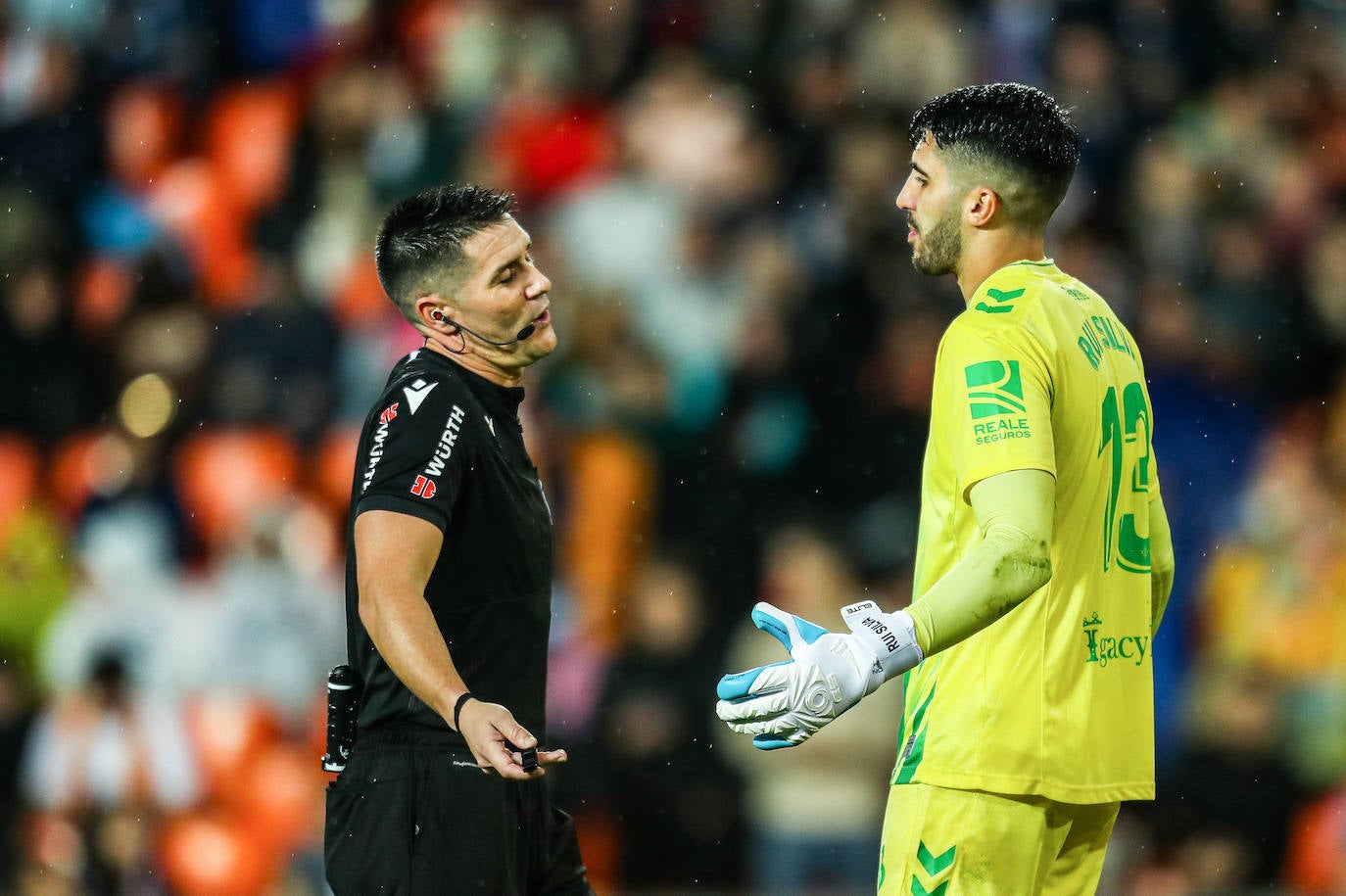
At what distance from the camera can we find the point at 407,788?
378cm

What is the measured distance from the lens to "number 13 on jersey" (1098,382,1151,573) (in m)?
3.51

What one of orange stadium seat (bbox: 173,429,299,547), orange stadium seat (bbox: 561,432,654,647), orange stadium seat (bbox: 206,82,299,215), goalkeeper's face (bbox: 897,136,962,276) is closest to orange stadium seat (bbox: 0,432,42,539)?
orange stadium seat (bbox: 173,429,299,547)

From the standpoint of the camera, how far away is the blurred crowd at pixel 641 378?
739cm

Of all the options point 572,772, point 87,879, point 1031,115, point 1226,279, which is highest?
point 1226,279

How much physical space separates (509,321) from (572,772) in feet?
11.5

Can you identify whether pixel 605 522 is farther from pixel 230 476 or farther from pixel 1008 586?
pixel 1008 586

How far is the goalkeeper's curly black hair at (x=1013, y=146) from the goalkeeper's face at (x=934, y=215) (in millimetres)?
34

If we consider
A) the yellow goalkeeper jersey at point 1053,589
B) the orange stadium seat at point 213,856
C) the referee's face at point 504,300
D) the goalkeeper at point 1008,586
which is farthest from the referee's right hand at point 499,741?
the orange stadium seat at point 213,856

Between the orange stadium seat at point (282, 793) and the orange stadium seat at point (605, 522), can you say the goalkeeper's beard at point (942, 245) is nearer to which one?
the orange stadium seat at point (605, 522)

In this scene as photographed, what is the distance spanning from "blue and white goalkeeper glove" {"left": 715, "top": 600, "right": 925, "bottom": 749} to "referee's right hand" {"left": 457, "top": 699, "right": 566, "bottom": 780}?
0.44 metres

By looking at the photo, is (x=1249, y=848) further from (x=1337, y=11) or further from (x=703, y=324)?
(x=1337, y=11)

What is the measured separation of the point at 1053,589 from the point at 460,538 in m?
1.32

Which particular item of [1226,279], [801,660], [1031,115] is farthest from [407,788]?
[1226,279]

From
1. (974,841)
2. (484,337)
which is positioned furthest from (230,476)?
(974,841)
